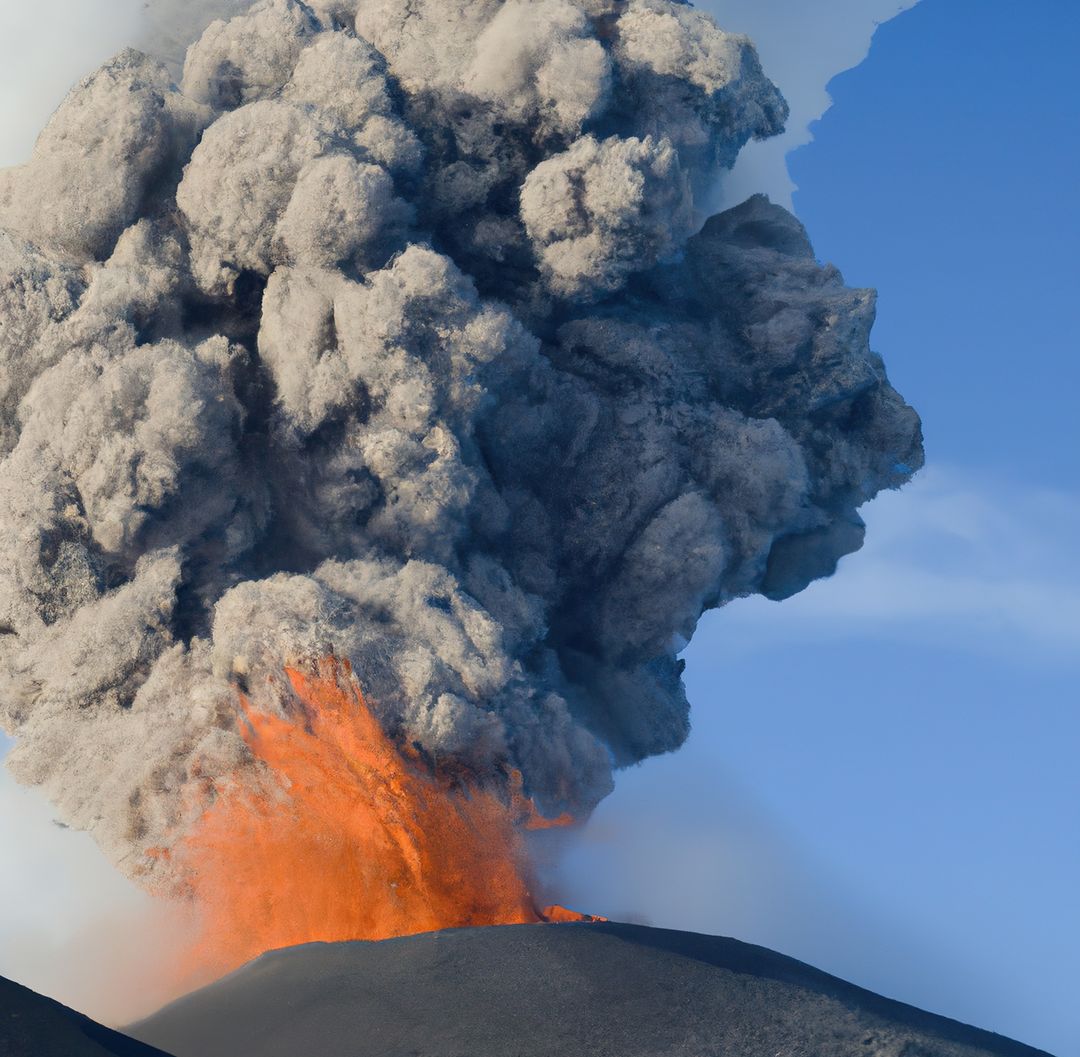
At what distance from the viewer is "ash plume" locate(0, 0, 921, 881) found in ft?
64.8

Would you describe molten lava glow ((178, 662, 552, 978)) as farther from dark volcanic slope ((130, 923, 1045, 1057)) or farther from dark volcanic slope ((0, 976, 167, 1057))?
dark volcanic slope ((0, 976, 167, 1057))

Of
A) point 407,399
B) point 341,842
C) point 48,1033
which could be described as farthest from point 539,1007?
point 407,399

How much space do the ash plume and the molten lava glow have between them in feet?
1.19

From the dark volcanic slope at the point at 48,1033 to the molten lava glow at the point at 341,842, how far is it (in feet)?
12.5

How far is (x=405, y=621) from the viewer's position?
19.9 m

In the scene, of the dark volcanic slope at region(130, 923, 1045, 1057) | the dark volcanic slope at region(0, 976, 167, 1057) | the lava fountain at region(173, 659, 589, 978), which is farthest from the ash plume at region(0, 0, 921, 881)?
the dark volcanic slope at region(0, 976, 167, 1057)

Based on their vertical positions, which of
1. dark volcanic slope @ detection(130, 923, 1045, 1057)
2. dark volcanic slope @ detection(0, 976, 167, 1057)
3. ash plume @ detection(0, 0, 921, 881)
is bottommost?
dark volcanic slope @ detection(0, 976, 167, 1057)

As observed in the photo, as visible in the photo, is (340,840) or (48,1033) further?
(340,840)

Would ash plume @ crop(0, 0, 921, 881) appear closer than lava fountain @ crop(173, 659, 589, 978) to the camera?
No

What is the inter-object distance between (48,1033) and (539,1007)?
5.22 metres

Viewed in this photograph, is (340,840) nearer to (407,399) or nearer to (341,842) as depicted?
(341,842)

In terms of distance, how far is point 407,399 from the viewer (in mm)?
21234

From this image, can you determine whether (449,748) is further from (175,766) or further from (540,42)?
(540,42)

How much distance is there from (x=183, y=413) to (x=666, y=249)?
858 centimetres
